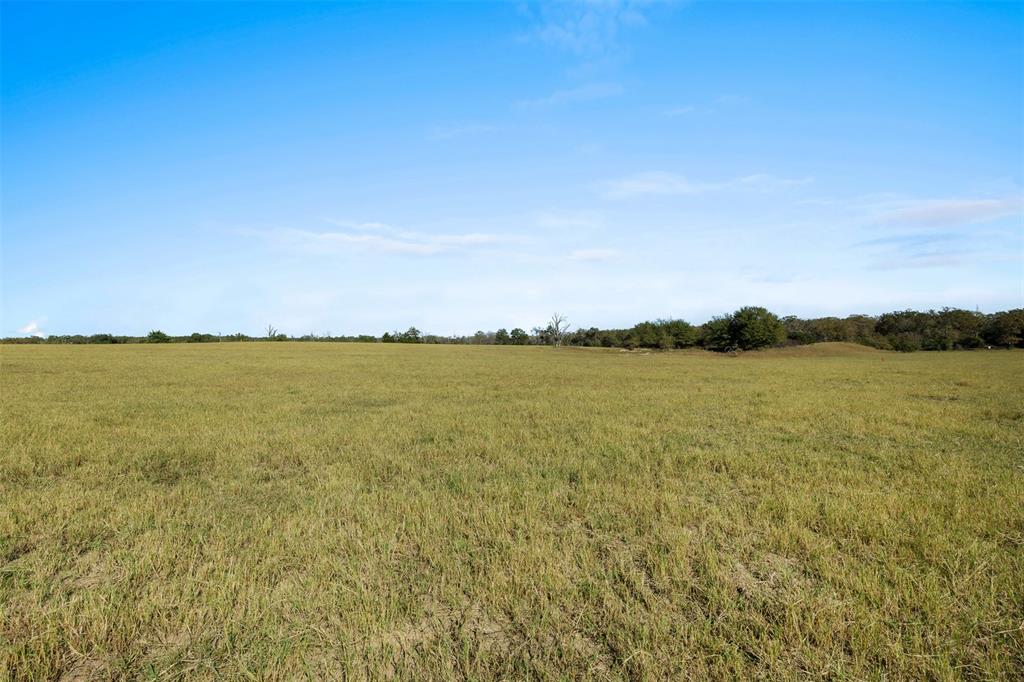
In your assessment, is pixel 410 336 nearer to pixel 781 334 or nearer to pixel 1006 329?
pixel 781 334

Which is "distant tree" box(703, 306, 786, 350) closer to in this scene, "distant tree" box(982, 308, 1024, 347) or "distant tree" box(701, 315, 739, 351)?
"distant tree" box(701, 315, 739, 351)

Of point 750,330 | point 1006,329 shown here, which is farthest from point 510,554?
point 1006,329

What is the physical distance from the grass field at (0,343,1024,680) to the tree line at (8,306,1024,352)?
73.4m

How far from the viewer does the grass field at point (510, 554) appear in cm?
368

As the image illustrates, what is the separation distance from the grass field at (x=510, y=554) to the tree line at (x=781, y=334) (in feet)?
241

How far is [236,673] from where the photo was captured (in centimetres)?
346

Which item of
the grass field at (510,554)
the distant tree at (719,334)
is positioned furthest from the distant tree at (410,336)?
the grass field at (510,554)

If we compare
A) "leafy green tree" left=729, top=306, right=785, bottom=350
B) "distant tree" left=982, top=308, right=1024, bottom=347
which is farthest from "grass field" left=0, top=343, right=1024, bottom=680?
"distant tree" left=982, top=308, right=1024, bottom=347

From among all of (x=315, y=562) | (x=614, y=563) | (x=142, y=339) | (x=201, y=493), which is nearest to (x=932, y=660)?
(x=614, y=563)

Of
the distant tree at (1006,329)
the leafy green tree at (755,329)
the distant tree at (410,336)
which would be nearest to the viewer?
the leafy green tree at (755,329)

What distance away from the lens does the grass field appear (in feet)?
12.1

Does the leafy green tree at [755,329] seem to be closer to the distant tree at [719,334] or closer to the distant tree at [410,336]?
the distant tree at [719,334]

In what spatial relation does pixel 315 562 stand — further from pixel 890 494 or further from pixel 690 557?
pixel 890 494

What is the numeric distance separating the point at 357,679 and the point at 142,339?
369ft
